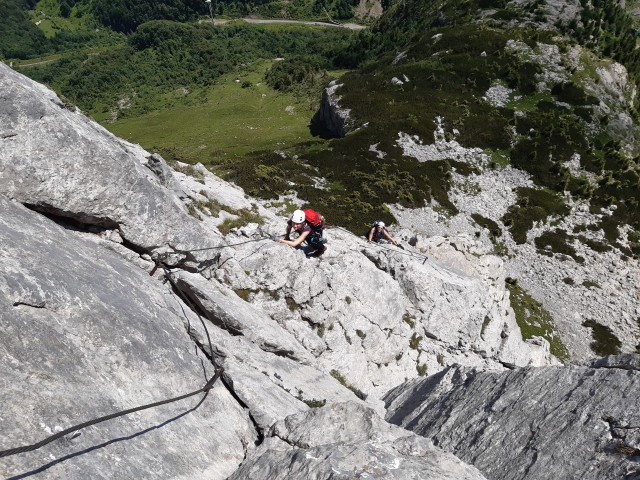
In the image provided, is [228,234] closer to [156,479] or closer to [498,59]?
[156,479]

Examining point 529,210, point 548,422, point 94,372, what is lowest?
point 529,210

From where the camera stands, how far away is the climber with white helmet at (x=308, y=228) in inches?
675

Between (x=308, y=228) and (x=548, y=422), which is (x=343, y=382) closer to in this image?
(x=308, y=228)

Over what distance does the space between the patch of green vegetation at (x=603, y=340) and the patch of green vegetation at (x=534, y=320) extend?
126 inches

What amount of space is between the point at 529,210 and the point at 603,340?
63.7 ft

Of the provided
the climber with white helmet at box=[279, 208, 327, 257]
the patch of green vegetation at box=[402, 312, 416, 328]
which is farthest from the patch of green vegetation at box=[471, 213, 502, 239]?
the climber with white helmet at box=[279, 208, 327, 257]

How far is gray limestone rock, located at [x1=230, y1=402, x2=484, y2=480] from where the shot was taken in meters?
7.75

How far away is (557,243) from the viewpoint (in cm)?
4697

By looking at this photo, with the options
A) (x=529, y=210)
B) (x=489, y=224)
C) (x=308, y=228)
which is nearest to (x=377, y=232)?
(x=308, y=228)

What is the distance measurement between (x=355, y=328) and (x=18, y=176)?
603 inches

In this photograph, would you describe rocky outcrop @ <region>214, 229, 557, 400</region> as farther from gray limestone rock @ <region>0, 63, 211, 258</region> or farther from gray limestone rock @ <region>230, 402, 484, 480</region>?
gray limestone rock @ <region>230, 402, 484, 480</region>

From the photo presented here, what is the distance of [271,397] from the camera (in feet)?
37.8

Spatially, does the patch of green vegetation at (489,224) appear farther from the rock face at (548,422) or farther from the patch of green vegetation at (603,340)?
the rock face at (548,422)

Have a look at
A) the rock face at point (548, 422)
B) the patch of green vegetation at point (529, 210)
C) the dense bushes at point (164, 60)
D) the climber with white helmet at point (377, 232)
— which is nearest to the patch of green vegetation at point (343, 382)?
the rock face at point (548, 422)
